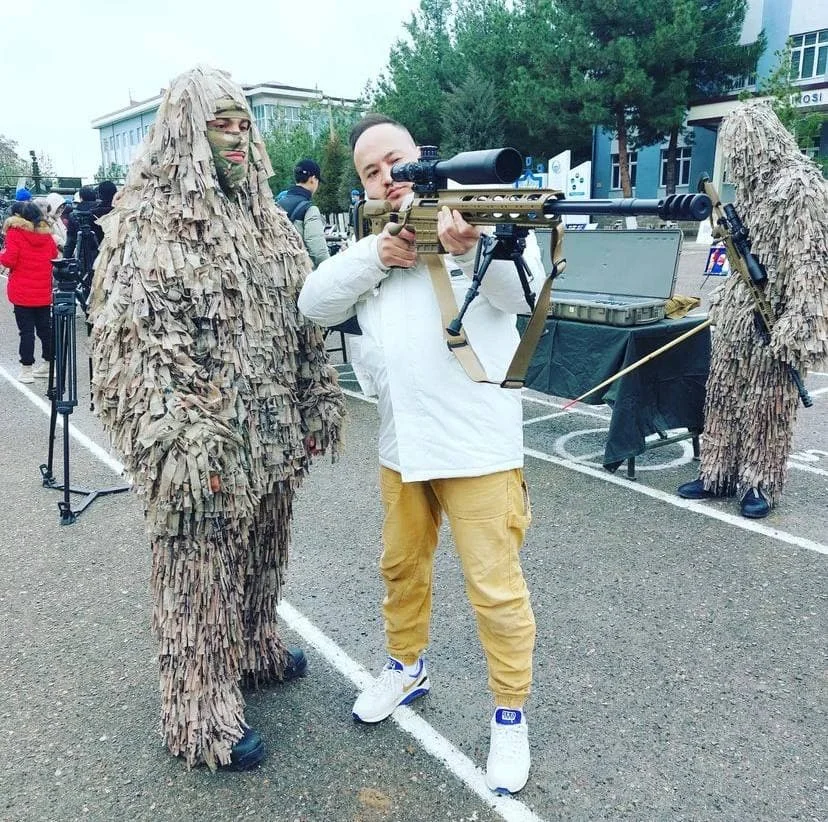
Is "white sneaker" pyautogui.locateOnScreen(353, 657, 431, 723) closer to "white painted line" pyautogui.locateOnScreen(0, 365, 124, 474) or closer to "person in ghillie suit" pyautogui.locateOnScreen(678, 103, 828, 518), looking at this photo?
"white painted line" pyautogui.locateOnScreen(0, 365, 124, 474)

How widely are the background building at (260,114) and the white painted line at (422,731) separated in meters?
46.5

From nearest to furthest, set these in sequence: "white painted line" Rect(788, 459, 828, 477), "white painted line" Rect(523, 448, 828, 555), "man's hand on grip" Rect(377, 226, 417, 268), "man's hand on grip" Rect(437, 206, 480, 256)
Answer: "man's hand on grip" Rect(437, 206, 480, 256) < "man's hand on grip" Rect(377, 226, 417, 268) < "white painted line" Rect(523, 448, 828, 555) < "white painted line" Rect(788, 459, 828, 477)

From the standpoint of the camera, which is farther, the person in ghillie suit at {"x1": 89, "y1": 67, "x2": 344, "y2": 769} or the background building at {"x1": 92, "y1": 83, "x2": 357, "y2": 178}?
the background building at {"x1": 92, "y1": 83, "x2": 357, "y2": 178}

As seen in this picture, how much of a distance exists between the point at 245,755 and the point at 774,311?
3470 millimetres

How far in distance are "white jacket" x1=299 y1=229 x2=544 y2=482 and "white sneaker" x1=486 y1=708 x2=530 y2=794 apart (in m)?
0.81

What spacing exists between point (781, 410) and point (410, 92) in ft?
120

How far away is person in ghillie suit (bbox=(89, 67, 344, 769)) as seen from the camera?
203 cm

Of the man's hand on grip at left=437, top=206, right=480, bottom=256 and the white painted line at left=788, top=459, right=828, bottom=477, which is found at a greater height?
the man's hand on grip at left=437, top=206, right=480, bottom=256

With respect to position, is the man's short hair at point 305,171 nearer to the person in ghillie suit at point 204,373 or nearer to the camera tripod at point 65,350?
the camera tripod at point 65,350

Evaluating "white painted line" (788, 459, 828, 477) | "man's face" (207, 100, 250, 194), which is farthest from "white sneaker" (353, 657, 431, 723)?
"white painted line" (788, 459, 828, 477)

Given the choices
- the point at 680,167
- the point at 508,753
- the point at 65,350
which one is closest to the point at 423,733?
the point at 508,753

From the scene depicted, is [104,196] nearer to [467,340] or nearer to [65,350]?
[65,350]

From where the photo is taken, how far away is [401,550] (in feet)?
7.80

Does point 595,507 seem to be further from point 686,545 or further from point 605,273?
point 605,273
